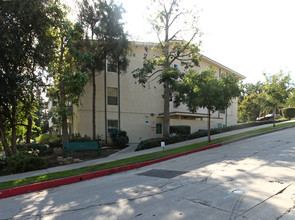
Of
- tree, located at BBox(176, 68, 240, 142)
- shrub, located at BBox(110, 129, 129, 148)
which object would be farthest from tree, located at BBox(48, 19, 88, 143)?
tree, located at BBox(176, 68, 240, 142)

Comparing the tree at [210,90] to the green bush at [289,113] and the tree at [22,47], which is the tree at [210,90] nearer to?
the tree at [22,47]

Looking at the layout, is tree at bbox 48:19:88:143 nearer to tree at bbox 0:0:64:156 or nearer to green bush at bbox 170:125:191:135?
tree at bbox 0:0:64:156

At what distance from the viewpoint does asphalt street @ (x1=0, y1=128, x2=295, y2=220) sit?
4.10 metres

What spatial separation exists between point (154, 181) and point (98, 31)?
1386 centimetres

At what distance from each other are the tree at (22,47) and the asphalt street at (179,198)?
592 cm

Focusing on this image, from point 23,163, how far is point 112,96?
12102mm

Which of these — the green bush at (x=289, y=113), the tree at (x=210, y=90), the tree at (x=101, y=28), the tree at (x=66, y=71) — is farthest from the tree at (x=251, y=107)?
the tree at (x=66, y=71)

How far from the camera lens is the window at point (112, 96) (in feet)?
70.6

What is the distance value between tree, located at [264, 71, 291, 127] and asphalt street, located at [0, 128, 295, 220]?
13.8m

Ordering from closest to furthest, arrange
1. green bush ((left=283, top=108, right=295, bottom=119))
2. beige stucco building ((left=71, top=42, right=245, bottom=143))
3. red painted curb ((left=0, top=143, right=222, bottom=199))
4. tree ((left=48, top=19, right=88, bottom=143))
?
red painted curb ((left=0, top=143, right=222, bottom=199)) < tree ((left=48, top=19, right=88, bottom=143)) < beige stucco building ((left=71, top=42, right=245, bottom=143)) < green bush ((left=283, top=108, right=295, bottom=119))

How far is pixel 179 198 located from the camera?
4.88 metres

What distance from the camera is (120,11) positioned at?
17438 millimetres

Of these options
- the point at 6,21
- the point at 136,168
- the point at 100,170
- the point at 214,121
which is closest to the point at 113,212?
the point at 100,170

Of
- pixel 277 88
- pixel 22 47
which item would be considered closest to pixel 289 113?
pixel 277 88
